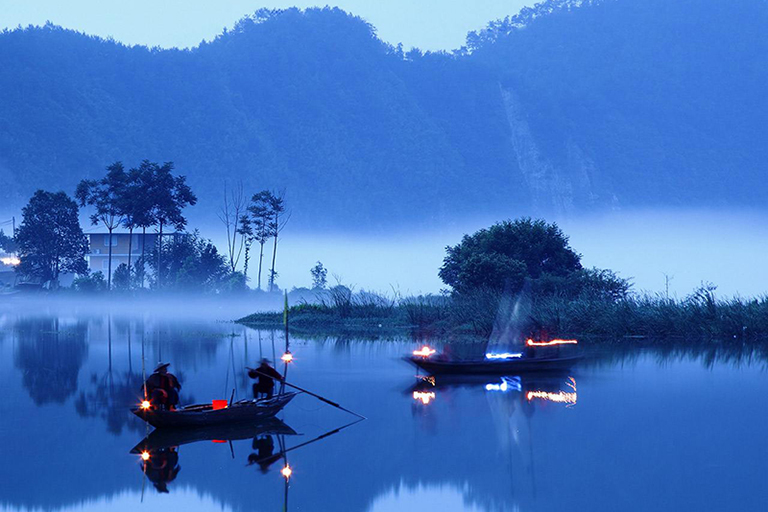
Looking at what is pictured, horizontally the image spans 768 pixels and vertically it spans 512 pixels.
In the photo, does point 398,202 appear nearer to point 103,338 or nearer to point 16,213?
point 16,213

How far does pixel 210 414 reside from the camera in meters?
19.6

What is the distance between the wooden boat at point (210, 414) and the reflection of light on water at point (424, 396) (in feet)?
16.7

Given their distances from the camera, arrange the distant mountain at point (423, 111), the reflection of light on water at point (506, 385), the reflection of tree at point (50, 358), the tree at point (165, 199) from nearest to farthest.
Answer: the reflection of tree at point (50, 358) < the reflection of light on water at point (506, 385) < the tree at point (165, 199) < the distant mountain at point (423, 111)

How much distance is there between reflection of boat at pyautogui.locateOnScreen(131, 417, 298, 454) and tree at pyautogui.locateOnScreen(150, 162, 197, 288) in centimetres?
6716

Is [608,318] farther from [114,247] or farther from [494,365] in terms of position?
[114,247]

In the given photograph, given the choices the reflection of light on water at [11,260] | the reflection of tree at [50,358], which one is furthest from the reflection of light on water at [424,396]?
the reflection of light on water at [11,260]

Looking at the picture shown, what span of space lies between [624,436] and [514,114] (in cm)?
16661

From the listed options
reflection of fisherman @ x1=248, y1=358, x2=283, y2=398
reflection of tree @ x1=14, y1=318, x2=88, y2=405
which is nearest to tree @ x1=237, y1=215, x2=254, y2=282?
reflection of tree @ x1=14, y1=318, x2=88, y2=405

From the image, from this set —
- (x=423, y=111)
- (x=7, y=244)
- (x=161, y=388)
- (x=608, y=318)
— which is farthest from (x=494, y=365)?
(x=423, y=111)

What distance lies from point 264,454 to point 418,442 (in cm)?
333

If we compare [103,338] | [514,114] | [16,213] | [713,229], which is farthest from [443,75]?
[103,338]

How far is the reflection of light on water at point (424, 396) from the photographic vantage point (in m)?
25.2

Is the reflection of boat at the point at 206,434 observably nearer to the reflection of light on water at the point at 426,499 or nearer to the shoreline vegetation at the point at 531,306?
the reflection of light on water at the point at 426,499

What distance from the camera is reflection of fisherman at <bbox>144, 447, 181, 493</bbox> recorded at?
16.4 m
